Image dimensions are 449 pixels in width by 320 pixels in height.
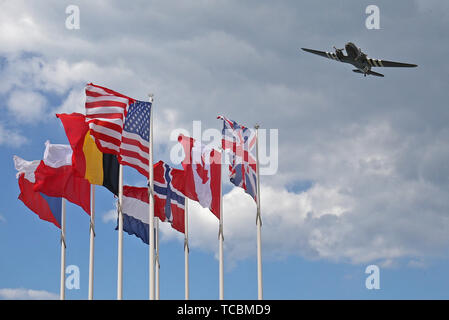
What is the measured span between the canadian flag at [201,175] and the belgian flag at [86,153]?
451cm

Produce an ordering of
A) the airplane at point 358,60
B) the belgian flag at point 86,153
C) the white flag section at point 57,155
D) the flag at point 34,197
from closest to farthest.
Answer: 1. the belgian flag at point 86,153
2. the white flag section at point 57,155
3. the flag at point 34,197
4. the airplane at point 358,60

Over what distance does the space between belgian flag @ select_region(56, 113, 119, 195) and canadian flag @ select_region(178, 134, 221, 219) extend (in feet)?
14.8

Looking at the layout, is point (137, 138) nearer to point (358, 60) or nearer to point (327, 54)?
point (358, 60)

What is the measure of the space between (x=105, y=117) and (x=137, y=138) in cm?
188

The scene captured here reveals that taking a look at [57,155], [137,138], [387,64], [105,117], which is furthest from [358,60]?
[105,117]

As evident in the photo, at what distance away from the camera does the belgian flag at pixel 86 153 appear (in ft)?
123

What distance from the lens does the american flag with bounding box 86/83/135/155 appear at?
117 ft

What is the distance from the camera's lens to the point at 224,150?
4003 centimetres

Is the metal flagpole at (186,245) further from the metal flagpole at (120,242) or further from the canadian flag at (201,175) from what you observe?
the metal flagpole at (120,242)

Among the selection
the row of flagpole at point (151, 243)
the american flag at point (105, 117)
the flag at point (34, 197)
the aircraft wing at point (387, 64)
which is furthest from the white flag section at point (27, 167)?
the aircraft wing at point (387, 64)
